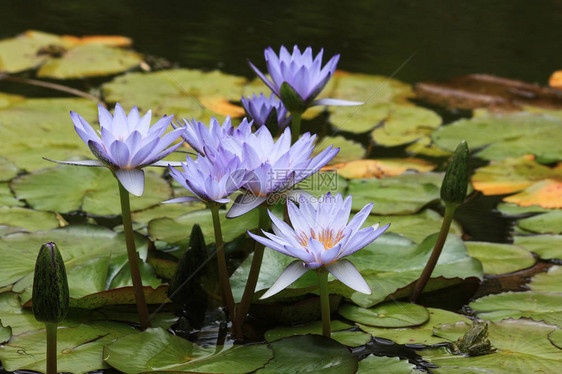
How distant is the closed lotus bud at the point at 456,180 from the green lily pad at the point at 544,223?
0.66 m

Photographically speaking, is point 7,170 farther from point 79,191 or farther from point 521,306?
point 521,306

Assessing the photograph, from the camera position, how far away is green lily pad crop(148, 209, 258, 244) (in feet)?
5.08

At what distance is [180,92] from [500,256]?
179 centimetres

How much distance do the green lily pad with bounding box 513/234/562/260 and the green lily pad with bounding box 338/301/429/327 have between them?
1.76ft

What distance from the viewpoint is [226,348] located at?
4.25ft

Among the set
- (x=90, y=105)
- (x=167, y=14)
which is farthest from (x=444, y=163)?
(x=167, y=14)

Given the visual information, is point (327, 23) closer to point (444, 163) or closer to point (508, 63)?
point (508, 63)

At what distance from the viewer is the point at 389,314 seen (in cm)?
144

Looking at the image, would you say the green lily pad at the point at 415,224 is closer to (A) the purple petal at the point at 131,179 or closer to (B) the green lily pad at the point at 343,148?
(B) the green lily pad at the point at 343,148

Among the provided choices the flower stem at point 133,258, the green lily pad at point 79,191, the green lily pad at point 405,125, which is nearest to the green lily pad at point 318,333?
the flower stem at point 133,258

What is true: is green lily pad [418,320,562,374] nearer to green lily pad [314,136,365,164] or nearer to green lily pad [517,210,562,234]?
green lily pad [517,210,562,234]

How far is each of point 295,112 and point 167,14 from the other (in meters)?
2.82

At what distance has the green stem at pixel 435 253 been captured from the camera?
1.43 meters

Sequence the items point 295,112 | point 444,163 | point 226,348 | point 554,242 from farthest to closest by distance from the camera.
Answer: point 444,163 → point 554,242 → point 295,112 → point 226,348
